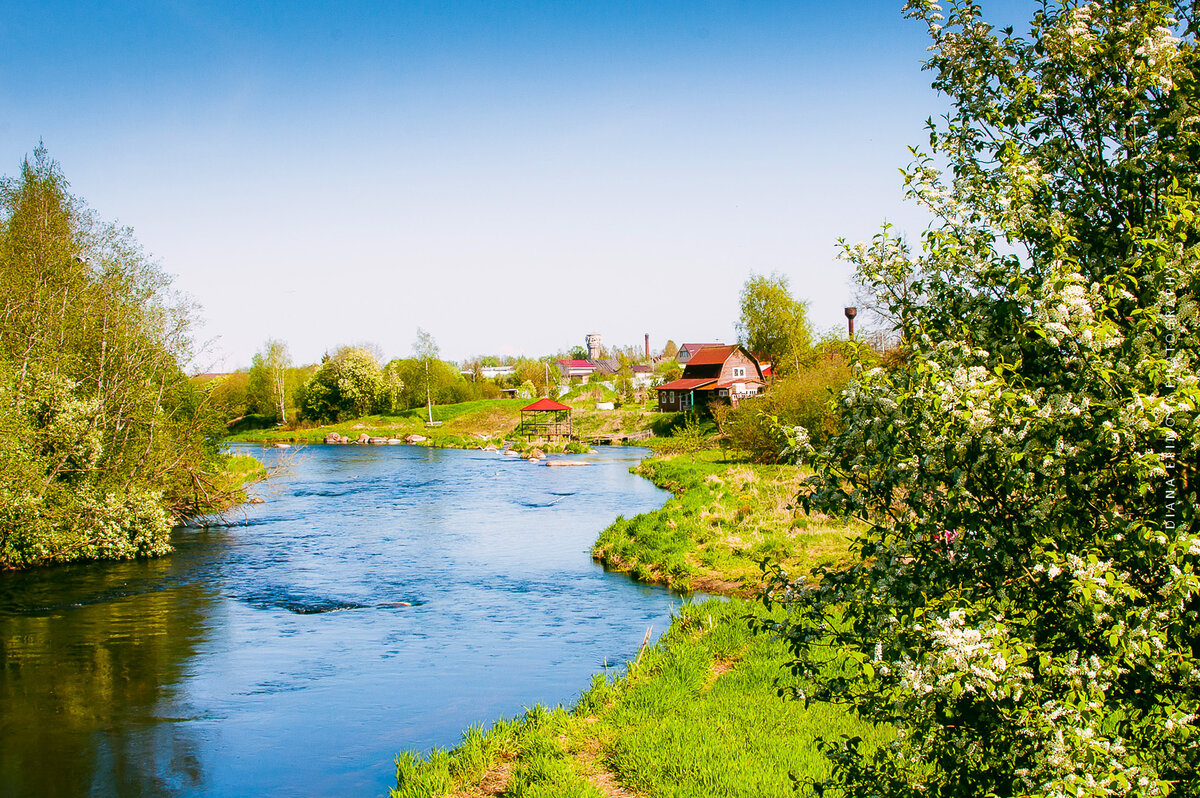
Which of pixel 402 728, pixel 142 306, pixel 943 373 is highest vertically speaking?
pixel 142 306

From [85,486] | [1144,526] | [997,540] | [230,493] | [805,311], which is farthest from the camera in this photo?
[805,311]

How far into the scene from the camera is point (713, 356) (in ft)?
246

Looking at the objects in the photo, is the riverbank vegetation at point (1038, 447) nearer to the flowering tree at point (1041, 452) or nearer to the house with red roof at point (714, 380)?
the flowering tree at point (1041, 452)

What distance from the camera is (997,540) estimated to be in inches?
148

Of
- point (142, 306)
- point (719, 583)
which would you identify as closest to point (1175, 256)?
point (719, 583)

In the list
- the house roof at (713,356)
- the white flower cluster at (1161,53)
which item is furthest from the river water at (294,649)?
the house roof at (713,356)

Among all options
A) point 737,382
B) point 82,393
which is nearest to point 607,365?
point 737,382

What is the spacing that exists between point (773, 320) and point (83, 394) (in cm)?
6410

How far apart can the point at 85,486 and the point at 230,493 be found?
8.30 meters

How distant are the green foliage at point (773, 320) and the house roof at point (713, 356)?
5.15 meters

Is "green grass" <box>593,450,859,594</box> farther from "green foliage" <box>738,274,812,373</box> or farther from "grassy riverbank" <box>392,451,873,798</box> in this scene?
"green foliage" <box>738,274,812,373</box>

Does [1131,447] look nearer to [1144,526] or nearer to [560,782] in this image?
[1144,526]

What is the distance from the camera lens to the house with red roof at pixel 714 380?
234ft

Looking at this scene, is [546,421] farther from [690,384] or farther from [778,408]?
[778,408]
